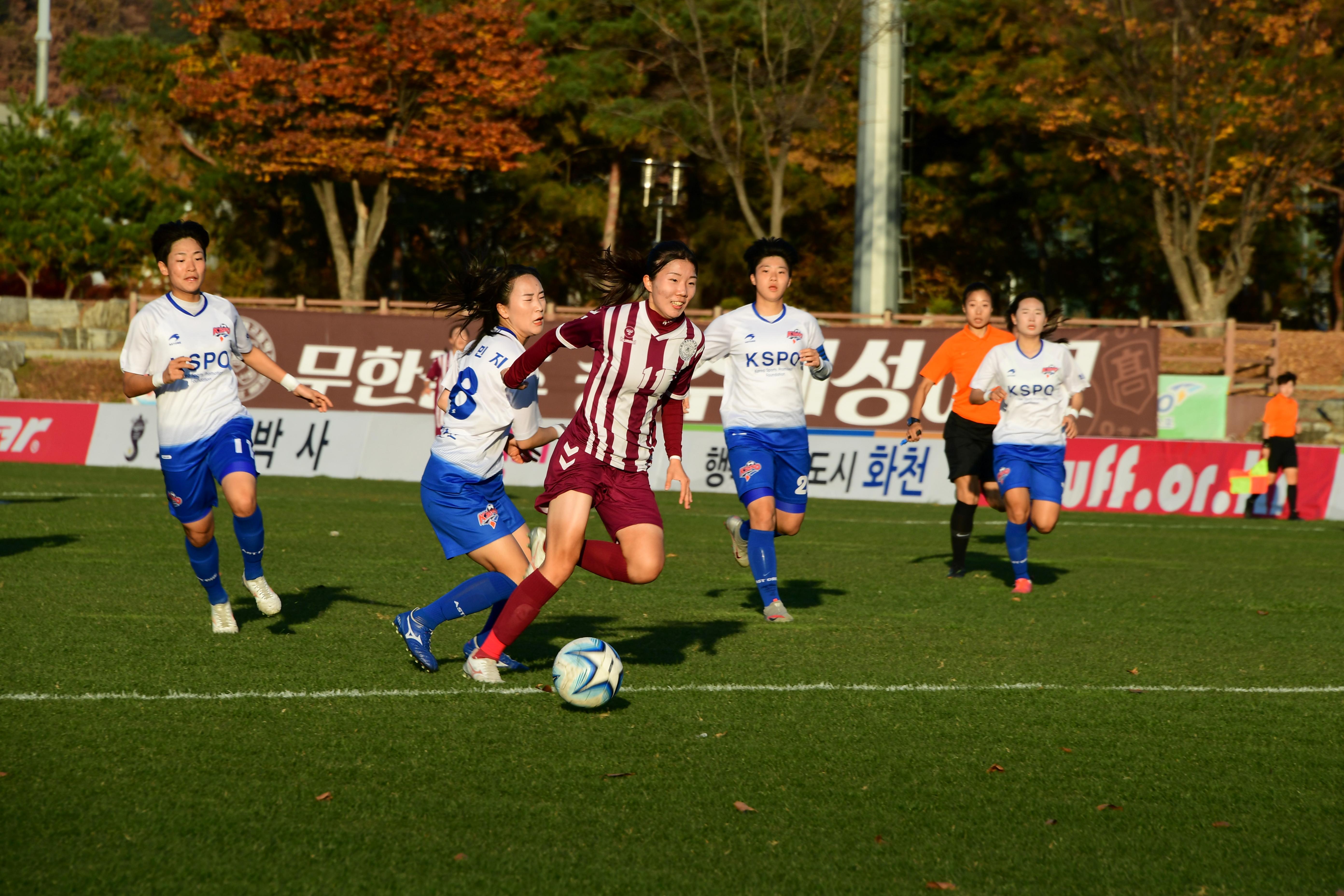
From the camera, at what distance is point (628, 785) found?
4910mm

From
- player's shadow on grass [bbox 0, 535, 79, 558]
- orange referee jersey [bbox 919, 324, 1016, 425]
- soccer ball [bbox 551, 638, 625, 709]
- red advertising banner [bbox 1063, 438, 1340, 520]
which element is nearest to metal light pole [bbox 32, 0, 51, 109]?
player's shadow on grass [bbox 0, 535, 79, 558]

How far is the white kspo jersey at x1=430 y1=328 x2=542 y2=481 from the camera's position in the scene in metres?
6.62

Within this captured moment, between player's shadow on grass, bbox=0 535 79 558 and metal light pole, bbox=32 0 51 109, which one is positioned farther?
metal light pole, bbox=32 0 51 109

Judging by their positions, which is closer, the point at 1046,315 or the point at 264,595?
the point at 264,595

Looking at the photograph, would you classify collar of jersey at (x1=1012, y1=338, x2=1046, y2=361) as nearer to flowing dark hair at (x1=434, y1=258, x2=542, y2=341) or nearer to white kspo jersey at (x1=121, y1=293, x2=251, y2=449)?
flowing dark hair at (x1=434, y1=258, x2=542, y2=341)

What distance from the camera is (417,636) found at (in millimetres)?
6621

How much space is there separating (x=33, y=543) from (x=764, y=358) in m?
6.87

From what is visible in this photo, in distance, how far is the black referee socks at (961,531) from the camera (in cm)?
1120

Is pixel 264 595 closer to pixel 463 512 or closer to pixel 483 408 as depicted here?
pixel 463 512

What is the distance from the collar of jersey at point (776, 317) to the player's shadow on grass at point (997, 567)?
342cm

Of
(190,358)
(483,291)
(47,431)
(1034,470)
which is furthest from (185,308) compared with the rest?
(47,431)

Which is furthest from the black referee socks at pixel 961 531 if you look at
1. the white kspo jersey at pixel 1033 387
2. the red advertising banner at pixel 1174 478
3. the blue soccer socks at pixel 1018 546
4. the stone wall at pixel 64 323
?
the stone wall at pixel 64 323

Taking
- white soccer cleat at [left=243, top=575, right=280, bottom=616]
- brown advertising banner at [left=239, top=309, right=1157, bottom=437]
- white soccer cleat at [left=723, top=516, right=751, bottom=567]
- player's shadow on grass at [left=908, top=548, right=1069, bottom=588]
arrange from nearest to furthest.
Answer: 1. white soccer cleat at [left=243, top=575, right=280, bottom=616]
2. white soccer cleat at [left=723, top=516, right=751, bottom=567]
3. player's shadow on grass at [left=908, top=548, right=1069, bottom=588]
4. brown advertising banner at [left=239, top=309, right=1157, bottom=437]

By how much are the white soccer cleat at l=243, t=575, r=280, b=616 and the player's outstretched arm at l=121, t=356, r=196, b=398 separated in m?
1.33
